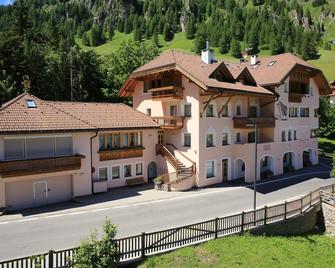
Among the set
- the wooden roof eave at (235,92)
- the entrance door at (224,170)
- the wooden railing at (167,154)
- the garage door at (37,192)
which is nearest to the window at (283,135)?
the wooden roof eave at (235,92)

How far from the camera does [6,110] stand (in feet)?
78.8

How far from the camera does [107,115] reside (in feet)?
99.4

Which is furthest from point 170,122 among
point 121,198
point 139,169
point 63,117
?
point 63,117

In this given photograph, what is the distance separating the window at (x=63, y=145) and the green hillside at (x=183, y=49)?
95386mm

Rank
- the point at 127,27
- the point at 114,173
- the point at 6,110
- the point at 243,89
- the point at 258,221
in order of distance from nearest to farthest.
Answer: the point at 258,221 → the point at 6,110 → the point at 114,173 → the point at 243,89 → the point at 127,27

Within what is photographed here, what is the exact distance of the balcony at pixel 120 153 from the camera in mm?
28375

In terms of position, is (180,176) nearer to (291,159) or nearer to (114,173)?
(114,173)

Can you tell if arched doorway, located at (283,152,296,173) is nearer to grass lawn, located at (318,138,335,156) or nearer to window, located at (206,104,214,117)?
window, located at (206,104,214,117)

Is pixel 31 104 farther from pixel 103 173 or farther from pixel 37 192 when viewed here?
pixel 103 173

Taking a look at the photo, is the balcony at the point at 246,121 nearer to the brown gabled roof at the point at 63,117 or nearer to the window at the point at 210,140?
the window at the point at 210,140

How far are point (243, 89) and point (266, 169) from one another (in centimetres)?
968

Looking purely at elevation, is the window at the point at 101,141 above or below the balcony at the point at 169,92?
below

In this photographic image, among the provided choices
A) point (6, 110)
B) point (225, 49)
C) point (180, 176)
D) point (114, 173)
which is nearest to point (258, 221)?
point (180, 176)

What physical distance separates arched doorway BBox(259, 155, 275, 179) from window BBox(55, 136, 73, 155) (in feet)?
62.7
